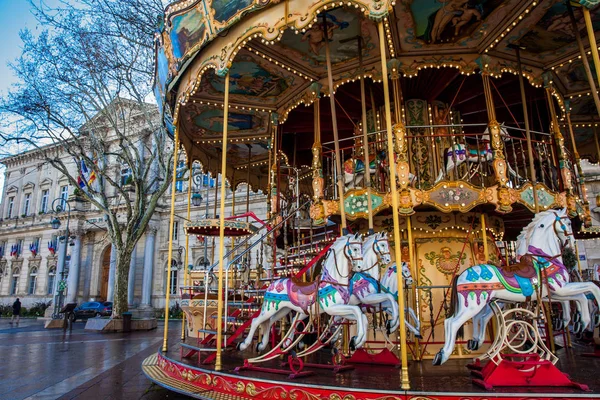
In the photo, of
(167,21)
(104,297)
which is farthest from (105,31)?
(104,297)

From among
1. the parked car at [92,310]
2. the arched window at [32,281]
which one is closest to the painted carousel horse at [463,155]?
the parked car at [92,310]

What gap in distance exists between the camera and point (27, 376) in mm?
8977

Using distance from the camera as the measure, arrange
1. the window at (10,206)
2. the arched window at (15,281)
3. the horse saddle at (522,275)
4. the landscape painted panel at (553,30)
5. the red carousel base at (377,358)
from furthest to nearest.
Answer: the window at (10,206)
the arched window at (15,281)
the landscape painted panel at (553,30)
the red carousel base at (377,358)
the horse saddle at (522,275)

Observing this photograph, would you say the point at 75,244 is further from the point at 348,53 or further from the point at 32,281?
the point at 348,53

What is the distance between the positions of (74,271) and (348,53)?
1495 inches

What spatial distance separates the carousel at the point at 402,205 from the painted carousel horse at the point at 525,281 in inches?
1.0

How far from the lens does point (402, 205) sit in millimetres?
7246

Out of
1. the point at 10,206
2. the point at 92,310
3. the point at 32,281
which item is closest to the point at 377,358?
the point at 92,310

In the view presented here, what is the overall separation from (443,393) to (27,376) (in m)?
8.75

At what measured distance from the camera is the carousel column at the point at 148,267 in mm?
35997

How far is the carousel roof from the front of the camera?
23.8 ft

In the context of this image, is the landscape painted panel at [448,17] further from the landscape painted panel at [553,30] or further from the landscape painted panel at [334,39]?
the landscape painted panel at [553,30]

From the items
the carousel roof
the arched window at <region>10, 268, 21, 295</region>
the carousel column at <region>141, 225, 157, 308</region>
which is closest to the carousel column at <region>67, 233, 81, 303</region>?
the carousel column at <region>141, 225, 157, 308</region>

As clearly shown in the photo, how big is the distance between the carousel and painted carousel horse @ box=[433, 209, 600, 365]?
2 centimetres
